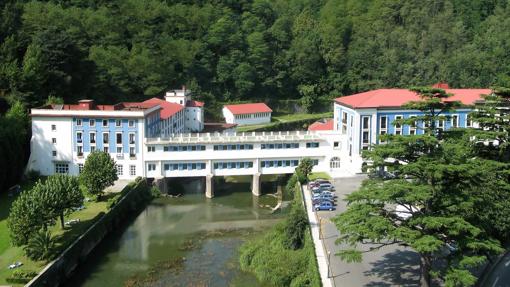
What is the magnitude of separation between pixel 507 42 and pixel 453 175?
81.7m

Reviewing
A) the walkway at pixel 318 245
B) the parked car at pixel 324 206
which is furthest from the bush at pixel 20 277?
the parked car at pixel 324 206

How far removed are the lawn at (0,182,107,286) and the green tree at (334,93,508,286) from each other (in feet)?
54.8

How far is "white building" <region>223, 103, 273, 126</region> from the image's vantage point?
80.1 m

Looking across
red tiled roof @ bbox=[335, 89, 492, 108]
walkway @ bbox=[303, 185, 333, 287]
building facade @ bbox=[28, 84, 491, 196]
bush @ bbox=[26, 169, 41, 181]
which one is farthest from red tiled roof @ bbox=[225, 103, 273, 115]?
walkway @ bbox=[303, 185, 333, 287]

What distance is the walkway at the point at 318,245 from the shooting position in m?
26.9

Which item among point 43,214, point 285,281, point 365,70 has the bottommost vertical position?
point 285,281

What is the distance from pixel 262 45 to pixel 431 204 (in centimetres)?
7516

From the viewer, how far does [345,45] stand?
10831 cm

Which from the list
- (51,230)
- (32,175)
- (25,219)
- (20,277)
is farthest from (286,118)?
(20,277)

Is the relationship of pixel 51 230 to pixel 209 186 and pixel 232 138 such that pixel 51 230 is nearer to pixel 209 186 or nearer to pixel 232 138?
pixel 209 186

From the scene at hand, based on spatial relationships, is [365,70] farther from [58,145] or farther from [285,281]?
[285,281]

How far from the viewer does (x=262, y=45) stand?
96000 mm

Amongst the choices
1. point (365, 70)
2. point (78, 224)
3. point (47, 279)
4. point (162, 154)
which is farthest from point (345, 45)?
point (47, 279)

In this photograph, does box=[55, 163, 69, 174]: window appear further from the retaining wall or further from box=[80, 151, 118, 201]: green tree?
box=[80, 151, 118, 201]: green tree
